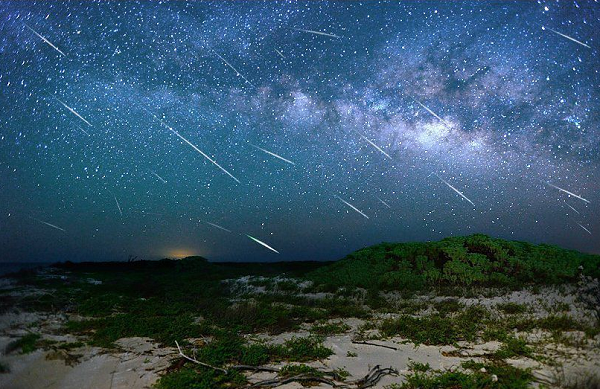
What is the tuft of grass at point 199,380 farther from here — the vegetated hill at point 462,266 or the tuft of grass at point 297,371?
the vegetated hill at point 462,266

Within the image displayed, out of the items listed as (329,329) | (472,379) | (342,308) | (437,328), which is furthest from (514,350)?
(342,308)

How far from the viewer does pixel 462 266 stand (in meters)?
15.2

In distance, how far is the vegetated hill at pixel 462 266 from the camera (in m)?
14.2

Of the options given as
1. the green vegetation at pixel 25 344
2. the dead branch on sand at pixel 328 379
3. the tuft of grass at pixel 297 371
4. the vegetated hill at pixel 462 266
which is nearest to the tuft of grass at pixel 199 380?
the dead branch on sand at pixel 328 379

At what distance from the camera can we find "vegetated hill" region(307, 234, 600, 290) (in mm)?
14188

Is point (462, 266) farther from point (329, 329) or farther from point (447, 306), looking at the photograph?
point (329, 329)

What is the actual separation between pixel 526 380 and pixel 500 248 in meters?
12.3

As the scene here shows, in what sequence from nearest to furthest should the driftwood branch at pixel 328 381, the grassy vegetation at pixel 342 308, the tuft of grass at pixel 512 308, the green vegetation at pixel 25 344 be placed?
the driftwood branch at pixel 328 381 < the green vegetation at pixel 25 344 < the grassy vegetation at pixel 342 308 < the tuft of grass at pixel 512 308

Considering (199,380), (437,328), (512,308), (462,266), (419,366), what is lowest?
(199,380)

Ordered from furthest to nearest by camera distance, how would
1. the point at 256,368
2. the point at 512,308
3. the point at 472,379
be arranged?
the point at 512,308
the point at 256,368
the point at 472,379

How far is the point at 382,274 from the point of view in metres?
15.9

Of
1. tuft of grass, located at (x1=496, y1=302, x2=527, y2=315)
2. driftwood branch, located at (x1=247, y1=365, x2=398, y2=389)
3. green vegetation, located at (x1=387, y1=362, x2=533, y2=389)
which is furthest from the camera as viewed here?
tuft of grass, located at (x1=496, y1=302, x2=527, y2=315)

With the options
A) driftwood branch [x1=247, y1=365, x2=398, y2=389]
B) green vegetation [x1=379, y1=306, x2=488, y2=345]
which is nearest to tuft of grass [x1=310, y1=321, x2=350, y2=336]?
green vegetation [x1=379, y1=306, x2=488, y2=345]

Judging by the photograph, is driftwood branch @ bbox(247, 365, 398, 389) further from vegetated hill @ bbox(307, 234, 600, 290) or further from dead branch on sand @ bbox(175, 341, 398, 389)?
vegetated hill @ bbox(307, 234, 600, 290)
